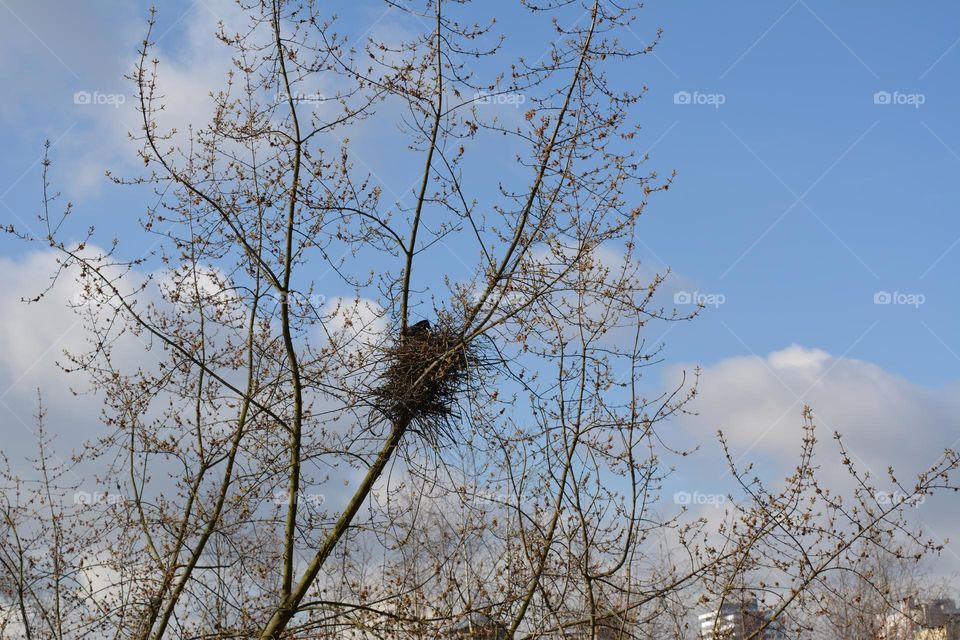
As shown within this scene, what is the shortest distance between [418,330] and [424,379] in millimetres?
289

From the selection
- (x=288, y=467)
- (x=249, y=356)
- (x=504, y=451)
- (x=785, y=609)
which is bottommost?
(x=785, y=609)

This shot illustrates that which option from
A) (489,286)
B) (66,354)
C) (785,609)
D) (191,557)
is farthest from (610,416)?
(66,354)

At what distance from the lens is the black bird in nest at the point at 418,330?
485cm

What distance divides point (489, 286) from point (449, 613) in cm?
161

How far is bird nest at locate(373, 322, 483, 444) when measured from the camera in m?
4.75

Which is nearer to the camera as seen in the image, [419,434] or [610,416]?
[610,416]

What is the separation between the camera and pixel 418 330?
4.89 metres

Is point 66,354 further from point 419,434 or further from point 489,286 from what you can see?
point 489,286

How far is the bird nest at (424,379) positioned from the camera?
4.75 m

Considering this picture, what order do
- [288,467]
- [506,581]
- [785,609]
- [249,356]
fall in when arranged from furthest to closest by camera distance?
[249,356] → [288,467] → [506,581] → [785,609]

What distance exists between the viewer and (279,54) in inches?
194

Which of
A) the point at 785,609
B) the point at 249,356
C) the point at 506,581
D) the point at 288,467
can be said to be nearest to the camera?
the point at 785,609

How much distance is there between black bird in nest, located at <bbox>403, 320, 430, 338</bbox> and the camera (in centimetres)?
485

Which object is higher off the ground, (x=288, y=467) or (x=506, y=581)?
(x=288, y=467)
